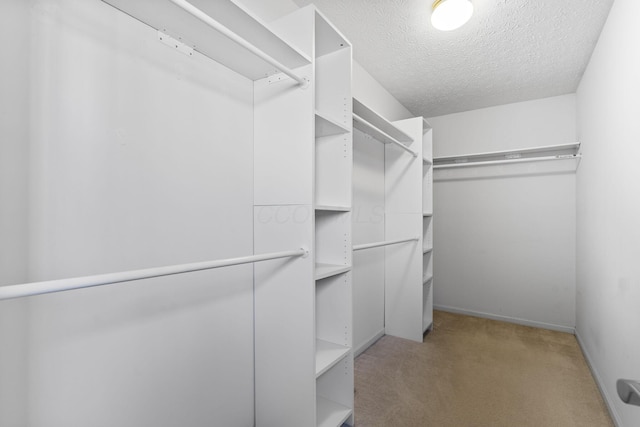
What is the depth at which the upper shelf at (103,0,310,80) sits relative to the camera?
3.41 feet

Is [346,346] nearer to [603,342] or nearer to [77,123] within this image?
[77,123]

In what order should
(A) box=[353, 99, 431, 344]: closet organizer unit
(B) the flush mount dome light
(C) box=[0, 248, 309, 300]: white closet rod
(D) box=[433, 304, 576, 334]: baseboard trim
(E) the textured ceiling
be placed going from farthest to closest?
(D) box=[433, 304, 576, 334]: baseboard trim → (A) box=[353, 99, 431, 344]: closet organizer unit → (E) the textured ceiling → (B) the flush mount dome light → (C) box=[0, 248, 309, 300]: white closet rod

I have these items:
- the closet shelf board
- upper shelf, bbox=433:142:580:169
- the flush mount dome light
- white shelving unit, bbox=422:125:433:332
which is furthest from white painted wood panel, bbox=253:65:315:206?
upper shelf, bbox=433:142:580:169

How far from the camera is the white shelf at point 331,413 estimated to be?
1.54 m

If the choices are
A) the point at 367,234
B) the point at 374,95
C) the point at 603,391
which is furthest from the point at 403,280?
the point at 374,95

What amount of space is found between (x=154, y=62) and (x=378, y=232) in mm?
2274

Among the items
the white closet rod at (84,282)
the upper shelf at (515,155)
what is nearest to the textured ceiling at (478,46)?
the upper shelf at (515,155)

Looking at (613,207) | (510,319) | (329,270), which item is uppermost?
(613,207)

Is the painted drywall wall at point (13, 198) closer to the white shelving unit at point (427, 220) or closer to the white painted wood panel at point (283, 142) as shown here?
the white painted wood panel at point (283, 142)

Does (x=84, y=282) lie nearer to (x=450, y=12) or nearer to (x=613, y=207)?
(x=450, y=12)

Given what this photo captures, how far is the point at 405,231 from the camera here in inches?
115

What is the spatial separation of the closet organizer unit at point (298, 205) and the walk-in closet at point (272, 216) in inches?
0.5

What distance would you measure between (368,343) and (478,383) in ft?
2.96

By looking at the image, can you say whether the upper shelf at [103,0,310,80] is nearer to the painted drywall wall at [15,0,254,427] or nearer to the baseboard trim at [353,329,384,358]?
the painted drywall wall at [15,0,254,427]
